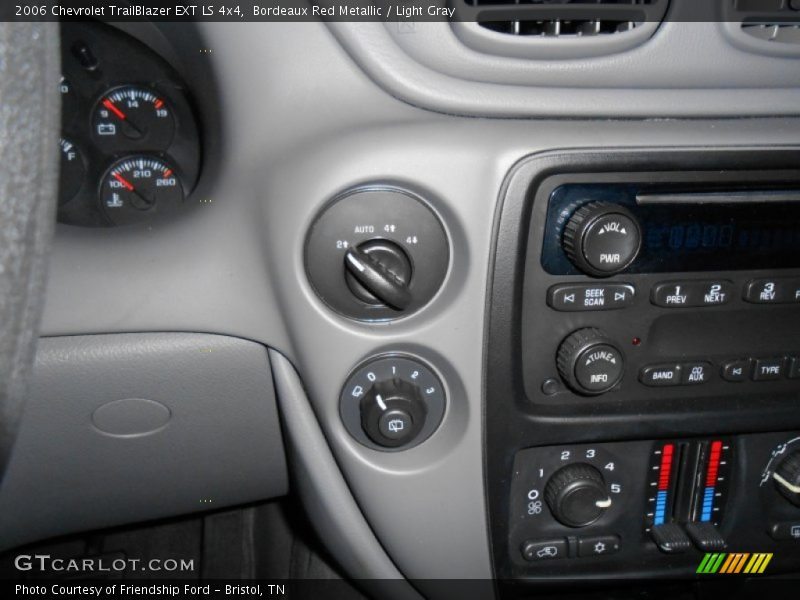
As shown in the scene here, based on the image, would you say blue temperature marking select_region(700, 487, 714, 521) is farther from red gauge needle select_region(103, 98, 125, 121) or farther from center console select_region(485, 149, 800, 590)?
red gauge needle select_region(103, 98, 125, 121)

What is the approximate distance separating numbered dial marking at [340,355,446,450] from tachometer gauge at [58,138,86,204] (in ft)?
1.48

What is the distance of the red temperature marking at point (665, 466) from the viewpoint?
0.97m

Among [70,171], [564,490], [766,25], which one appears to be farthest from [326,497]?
[766,25]

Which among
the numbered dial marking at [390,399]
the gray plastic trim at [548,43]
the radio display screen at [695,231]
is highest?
the gray plastic trim at [548,43]

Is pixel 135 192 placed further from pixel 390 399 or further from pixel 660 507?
pixel 660 507

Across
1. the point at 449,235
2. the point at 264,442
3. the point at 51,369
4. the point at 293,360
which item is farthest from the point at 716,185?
the point at 51,369

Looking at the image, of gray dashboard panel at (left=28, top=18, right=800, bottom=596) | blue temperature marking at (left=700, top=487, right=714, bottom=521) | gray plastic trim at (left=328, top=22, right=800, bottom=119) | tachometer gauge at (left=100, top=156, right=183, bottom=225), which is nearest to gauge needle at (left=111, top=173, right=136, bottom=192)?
tachometer gauge at (left=100, top=156, right=183, bottom=225)

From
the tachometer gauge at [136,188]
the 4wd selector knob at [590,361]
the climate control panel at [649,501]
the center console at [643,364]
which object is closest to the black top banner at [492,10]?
the center console at [643,364]

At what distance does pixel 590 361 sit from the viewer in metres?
0.84

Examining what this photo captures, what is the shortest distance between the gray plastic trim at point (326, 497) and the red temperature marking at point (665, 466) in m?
A: 0.37

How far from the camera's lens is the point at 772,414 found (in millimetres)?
947

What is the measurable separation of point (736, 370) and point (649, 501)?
22 cm

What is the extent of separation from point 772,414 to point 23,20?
0.93 meters

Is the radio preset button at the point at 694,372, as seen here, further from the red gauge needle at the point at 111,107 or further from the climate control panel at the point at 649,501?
the red gauge needle at the point at 111,107
